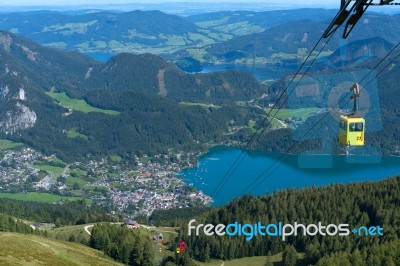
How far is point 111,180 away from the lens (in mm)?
120438

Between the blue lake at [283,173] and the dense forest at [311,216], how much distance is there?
2901 centimetres

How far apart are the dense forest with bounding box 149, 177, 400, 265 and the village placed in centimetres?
3020

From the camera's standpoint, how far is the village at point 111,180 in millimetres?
99000

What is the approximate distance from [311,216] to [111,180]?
68795mm

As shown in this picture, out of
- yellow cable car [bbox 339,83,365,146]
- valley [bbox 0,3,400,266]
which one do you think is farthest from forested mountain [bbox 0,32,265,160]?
yellow cable car [bbox 339,83,365,146]

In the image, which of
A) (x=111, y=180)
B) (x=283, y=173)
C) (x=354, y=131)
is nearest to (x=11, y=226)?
(x=354, y=131)

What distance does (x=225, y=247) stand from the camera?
175ft

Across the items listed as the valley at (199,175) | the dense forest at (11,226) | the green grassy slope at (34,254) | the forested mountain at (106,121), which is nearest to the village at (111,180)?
the valley at (199,175)

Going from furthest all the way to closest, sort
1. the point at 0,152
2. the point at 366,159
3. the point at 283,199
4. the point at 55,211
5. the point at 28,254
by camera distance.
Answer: the point at 0,152, the point at 366,159, the point at 55,211, the point at 283,199, the point at 28,254

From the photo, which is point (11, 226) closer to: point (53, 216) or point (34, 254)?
point (34, 254)

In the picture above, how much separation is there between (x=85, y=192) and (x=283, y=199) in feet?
185

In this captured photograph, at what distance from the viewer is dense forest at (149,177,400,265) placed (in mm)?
49625

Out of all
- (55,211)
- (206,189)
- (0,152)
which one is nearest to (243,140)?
(206,189)

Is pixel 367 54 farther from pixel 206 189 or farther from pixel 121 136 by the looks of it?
pixel 206 189
